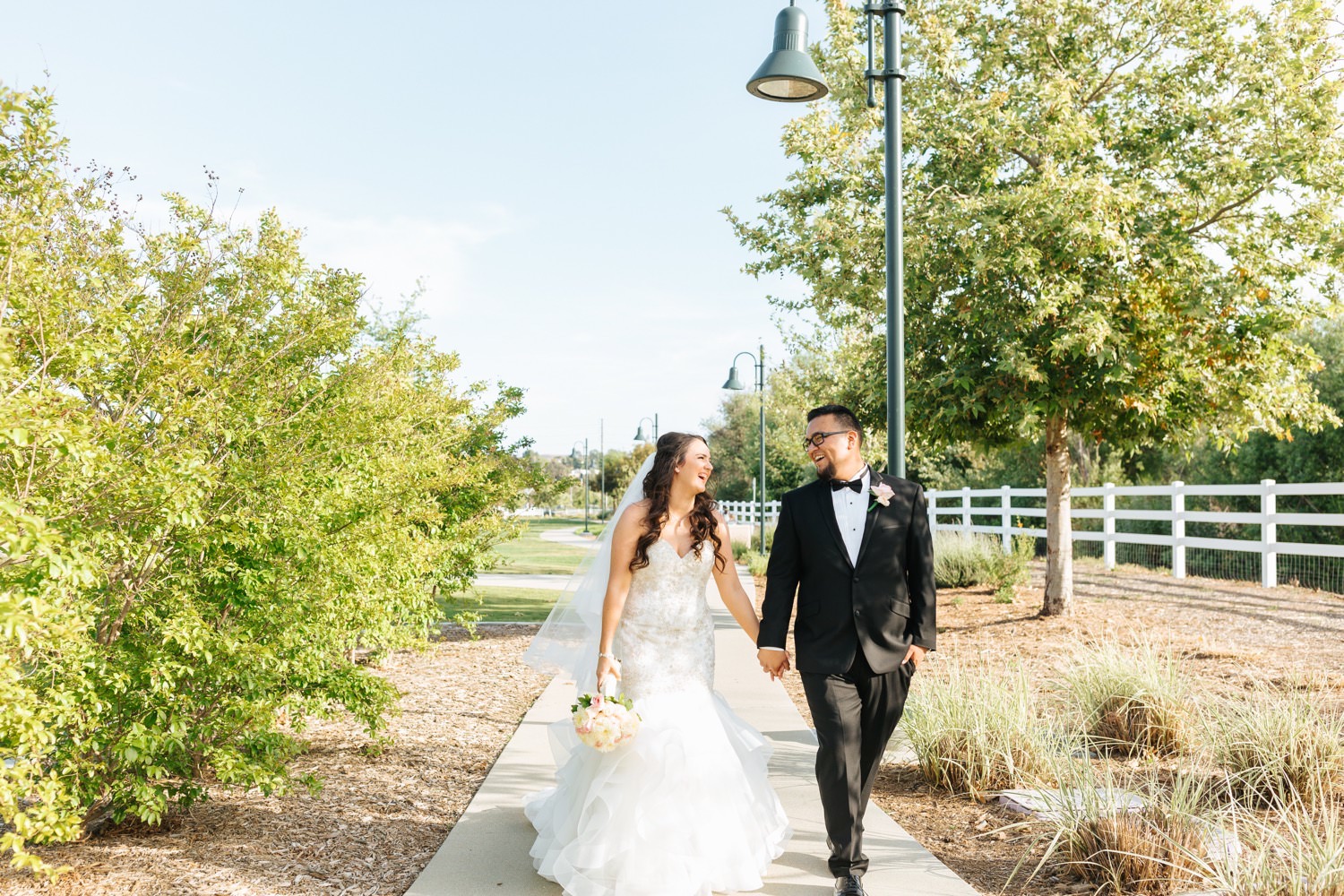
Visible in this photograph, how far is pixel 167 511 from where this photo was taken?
403 cm

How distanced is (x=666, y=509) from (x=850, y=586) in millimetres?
985

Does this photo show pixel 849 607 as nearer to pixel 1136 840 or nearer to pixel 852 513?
pixel 852 513

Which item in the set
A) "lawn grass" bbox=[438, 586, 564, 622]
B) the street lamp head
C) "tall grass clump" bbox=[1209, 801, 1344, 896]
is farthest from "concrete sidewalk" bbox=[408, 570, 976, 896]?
"lawn grass" bbox=[438, 586, 564, 622]

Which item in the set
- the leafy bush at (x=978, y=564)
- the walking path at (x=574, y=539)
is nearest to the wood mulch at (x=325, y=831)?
the leafy bush at (x=978, y=564)

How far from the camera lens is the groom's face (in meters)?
4.56

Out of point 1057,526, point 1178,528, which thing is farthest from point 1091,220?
point 1178,528

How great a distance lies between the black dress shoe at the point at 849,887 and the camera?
13.6 ft

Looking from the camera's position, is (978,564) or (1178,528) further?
(1178,528)

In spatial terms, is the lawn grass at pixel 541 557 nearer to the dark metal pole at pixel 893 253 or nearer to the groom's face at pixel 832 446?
the dark metal pole at pixel 893 253

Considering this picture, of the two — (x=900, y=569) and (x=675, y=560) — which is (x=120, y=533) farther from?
(x=900, y=569)

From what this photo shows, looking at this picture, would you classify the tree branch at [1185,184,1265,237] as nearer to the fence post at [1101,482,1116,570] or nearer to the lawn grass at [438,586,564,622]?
the fence post at [1101,482,1116,570]

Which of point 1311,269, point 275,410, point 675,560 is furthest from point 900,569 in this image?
point 1311,269

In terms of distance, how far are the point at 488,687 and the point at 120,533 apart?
5.52 metres

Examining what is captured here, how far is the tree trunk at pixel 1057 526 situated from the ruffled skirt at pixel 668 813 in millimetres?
8860
